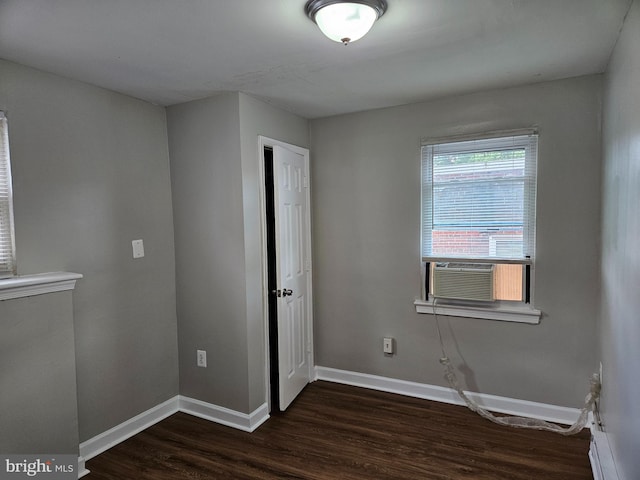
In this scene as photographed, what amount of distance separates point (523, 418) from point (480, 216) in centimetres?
144

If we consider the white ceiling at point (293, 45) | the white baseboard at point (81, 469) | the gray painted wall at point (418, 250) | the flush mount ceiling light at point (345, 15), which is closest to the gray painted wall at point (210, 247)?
the white ceiling at point (293, 45)

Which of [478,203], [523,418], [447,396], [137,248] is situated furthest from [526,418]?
[137,248]

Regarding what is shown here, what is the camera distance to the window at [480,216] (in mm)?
2727

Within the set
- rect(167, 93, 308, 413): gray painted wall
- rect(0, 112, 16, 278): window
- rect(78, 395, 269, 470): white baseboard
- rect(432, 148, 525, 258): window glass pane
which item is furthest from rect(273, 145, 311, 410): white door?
rect(0, 112, 16, 278): window

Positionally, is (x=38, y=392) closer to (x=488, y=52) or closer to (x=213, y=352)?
(x=213, y=352)

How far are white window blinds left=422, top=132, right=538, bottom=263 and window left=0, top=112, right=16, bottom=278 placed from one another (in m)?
2.62

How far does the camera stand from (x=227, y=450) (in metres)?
2.51

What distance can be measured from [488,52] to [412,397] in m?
2.51

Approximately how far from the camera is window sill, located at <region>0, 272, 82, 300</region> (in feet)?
6.24

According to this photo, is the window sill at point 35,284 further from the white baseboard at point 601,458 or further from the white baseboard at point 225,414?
the white baseboard at point 601,458

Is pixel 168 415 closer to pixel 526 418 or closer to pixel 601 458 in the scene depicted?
pixel 526 418

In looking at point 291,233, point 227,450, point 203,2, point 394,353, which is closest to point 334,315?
point 394,353

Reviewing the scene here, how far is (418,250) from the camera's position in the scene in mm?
3115

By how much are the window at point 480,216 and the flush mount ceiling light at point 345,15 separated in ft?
4.97
